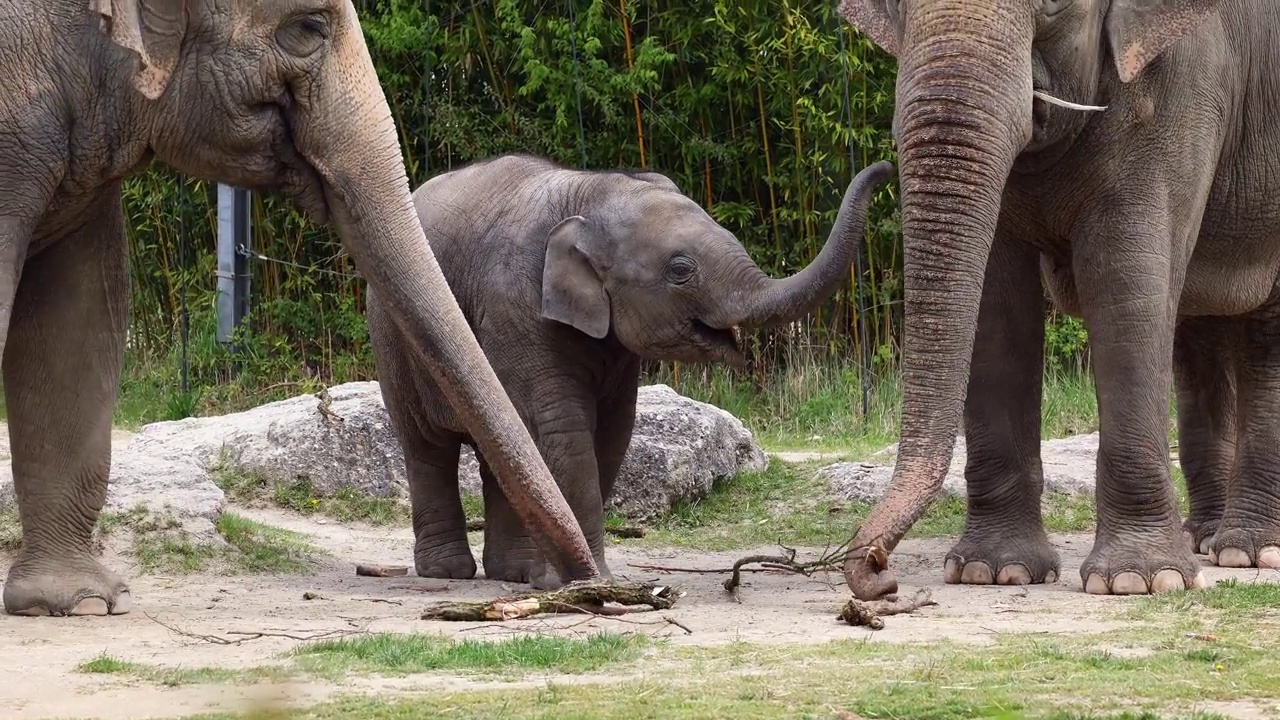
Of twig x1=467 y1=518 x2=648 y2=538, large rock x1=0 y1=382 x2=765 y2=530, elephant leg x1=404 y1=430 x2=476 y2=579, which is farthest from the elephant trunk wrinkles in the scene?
large rock x1=0 y1=382 x2=765 y2=530

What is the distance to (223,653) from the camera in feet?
19.1

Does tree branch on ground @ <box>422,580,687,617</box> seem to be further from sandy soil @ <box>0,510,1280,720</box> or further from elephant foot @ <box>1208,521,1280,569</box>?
elephant foot @ <box>1208,521,1280,569</box>

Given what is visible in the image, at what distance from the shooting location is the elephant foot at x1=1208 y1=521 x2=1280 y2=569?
335 inches

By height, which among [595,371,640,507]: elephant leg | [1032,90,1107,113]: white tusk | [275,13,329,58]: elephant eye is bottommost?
[595,371,640,507]: elephant leg

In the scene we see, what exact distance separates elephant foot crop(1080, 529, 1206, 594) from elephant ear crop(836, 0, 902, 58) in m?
2.04

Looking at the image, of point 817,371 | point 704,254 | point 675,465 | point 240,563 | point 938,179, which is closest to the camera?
point 938,179

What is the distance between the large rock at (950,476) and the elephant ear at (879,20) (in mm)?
3399

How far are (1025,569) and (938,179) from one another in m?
1.84

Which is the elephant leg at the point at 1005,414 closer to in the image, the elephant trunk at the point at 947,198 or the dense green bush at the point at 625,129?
the elephant trunk at the point at 947,198

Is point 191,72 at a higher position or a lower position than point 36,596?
higher

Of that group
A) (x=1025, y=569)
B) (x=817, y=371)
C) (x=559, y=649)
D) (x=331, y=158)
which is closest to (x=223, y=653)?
(x=559, y=649)

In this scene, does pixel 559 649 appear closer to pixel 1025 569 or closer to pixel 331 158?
pixel 331 158

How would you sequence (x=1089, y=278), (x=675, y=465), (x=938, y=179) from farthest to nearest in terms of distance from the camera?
1. (x=675, y=465)
2. (x=1089, y=278)
3. (x=938, y=179)

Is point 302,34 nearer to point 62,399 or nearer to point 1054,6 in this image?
point 62,399
